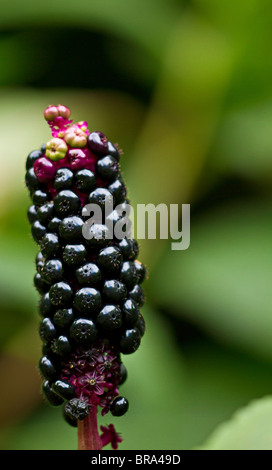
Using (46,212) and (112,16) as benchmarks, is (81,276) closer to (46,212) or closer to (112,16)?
(46,212)

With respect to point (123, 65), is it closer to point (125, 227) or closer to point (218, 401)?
point (218, 401)

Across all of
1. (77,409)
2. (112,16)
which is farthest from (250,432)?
(112,16)

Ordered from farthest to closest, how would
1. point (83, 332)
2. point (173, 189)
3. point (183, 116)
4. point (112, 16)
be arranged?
point (112, 16) → point (183, 116) → point (173, 189) → point (83, 332)

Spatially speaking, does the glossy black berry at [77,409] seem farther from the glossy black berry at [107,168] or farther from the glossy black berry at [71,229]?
the glossy black berry at [107,168]

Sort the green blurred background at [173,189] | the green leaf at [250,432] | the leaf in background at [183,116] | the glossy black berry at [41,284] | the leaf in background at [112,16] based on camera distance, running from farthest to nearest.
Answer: the leaf in background at [112,16], the leaf in background at [183,116], the green blurred background at [173,189], the glossy black berry at [41,284], the green leaf at [250,432]

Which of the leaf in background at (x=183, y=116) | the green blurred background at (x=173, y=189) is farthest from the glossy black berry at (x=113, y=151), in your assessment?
the leaf in background at (x=183, y=116)

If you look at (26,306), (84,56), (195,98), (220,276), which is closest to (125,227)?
(26,306)
